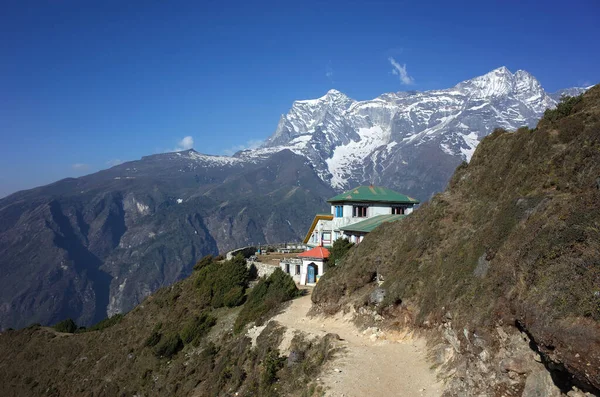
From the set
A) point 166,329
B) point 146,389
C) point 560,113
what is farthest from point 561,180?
point 166,329

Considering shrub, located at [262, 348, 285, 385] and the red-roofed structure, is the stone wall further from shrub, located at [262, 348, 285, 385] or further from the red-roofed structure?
shrub, located at [262, 348, 285, 385]

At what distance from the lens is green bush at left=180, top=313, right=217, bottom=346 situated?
114 ft

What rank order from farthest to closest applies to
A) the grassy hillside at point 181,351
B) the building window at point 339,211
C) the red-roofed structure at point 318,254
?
the building window at point 339,211
the red-roofed structure at point 318,254
the grassy hillside at point 181,351

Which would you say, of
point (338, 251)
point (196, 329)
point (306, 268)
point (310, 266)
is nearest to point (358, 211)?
point (338, 251)

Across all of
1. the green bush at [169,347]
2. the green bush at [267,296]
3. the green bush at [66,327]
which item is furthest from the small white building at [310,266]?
the green bush at [66,327]

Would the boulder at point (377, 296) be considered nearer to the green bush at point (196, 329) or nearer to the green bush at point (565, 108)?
the green bush at point (565, 108)

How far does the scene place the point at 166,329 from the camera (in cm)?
4031

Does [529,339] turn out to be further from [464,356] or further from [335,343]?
[335,343]

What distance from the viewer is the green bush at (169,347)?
3538 cm

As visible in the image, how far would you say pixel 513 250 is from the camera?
14.6 metres

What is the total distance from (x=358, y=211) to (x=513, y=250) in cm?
3271

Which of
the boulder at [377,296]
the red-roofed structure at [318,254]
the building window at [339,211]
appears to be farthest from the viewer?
the building window at [339,211]

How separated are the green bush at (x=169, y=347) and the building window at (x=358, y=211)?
71.6ft

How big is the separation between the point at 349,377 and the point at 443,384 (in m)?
3.89
